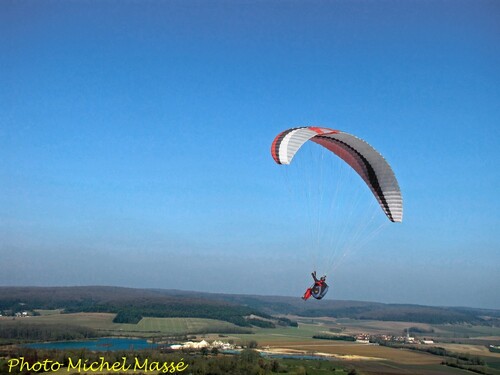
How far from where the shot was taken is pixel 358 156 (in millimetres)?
26047

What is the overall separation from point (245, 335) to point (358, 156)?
70.7m

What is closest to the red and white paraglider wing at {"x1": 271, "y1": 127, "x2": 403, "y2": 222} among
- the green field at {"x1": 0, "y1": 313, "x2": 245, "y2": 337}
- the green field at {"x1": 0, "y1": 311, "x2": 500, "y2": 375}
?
the green field at {"x1": 0, "y1": 311, "x2": 500, "y2": 375}

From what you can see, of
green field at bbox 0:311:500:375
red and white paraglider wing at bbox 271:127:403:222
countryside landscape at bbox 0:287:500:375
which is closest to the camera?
red and white paraglider wing at bbox 271:127:403:222

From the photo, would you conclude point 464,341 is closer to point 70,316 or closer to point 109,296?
point 70,316

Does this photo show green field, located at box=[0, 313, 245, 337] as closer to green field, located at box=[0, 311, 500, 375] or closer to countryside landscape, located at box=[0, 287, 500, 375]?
green field, located at box=[0, 311, 500, 375]

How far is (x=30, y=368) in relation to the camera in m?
43.9

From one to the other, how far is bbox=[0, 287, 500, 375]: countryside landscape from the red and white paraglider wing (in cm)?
2805

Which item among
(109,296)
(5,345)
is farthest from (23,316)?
(109,296)

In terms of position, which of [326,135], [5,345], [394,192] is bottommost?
[5,345]

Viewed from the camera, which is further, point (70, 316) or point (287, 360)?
point (70, 316)

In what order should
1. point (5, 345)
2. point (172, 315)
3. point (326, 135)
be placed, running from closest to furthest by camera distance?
1. point (326, 135)
2. point (5, 345)
3. point (172, 315)

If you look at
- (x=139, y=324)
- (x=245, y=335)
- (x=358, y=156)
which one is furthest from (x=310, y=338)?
(x=358, y=156)

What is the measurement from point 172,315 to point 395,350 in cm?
5677

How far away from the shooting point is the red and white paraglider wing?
23422mm
